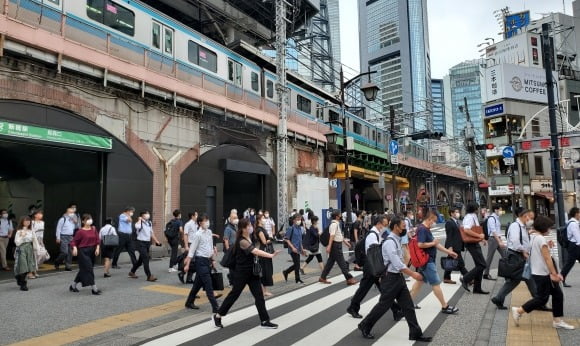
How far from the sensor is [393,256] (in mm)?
5590

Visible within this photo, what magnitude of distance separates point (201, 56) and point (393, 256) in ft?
48.0

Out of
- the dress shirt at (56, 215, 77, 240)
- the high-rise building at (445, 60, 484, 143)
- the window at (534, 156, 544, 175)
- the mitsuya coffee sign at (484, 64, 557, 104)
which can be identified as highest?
the high-rise building at (445, 60, 484, 143)

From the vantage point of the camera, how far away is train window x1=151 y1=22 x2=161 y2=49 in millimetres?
15469

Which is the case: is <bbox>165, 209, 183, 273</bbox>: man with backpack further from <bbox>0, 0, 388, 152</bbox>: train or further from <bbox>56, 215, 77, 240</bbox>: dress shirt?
<bbox>0, 0, 388, 152</bbox>: train

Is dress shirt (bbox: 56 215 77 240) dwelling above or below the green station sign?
below

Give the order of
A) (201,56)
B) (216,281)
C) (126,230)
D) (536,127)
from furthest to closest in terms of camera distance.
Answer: (536,127) → (201,56) → (126,230) → (216,281)

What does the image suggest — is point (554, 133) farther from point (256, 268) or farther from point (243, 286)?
point (243, 286)

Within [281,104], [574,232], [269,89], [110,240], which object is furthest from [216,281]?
[269,89]

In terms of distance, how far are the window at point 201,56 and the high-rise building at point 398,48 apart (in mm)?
51838

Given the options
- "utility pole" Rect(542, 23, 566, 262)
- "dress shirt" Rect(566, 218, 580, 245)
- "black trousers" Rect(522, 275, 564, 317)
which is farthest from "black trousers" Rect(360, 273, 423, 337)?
"utility pole" Rect(542, 23, 566, 262)

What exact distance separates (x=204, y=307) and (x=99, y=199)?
290 inches

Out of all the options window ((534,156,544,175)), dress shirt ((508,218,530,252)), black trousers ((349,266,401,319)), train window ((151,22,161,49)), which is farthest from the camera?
window ((534,156,544,175))

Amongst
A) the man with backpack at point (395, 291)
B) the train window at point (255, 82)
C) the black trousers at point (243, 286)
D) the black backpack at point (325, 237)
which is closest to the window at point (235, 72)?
the train window at point (255, 82)

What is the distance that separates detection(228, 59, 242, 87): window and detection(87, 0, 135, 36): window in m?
5.51
